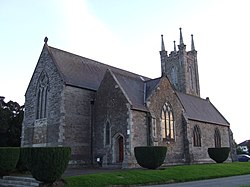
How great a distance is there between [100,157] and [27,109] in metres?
11.0

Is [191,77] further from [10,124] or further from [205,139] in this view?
[10,124]

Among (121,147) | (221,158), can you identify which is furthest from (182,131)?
(121,147)

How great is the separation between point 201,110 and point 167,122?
15120 mm

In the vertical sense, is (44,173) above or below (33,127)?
below

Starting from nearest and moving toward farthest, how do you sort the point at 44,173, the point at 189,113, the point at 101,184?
the point at 44,173, the point at 101,184, the point at 189,113

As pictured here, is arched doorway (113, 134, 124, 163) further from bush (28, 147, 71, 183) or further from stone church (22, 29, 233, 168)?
bush (28, 147, 71, 183)

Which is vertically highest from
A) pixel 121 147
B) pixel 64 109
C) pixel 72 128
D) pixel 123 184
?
pixel 64 109

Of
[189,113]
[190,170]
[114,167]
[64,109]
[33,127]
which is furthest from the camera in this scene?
[189,113]

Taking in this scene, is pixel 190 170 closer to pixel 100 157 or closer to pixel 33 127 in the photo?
pixel 100 157

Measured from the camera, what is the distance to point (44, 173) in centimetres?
1588

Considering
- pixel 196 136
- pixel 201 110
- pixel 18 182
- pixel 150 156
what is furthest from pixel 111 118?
pixel 201 110

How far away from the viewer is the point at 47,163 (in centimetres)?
1591

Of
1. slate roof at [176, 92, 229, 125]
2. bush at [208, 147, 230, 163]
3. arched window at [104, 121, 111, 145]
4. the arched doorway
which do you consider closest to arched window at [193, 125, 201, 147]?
slate roof at [176, 92, 229, 125]

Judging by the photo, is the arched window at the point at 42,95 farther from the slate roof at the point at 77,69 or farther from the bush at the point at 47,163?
the bush at the point at 47,163
